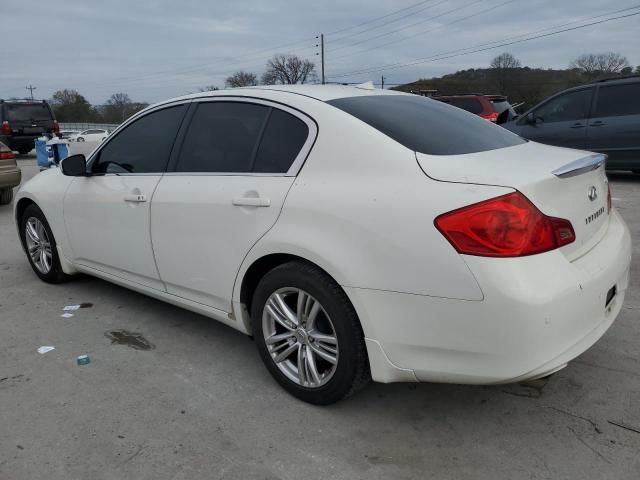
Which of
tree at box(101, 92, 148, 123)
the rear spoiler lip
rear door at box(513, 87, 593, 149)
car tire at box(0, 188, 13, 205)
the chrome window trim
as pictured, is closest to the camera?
the rear spoiler lip

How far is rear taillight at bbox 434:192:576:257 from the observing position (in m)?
2.10

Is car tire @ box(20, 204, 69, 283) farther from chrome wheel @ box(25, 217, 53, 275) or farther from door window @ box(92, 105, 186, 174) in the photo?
door window @ box(92, 105, 186, 174)

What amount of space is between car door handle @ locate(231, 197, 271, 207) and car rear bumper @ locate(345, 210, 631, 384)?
0.67 metres

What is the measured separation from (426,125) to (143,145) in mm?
1988

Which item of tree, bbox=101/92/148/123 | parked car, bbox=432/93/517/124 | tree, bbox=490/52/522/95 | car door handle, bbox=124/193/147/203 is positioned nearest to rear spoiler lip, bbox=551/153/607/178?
car door handle, bbox=124/193/147/203

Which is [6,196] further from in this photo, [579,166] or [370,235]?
[579,166]

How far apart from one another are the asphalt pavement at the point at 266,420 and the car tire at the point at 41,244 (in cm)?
111

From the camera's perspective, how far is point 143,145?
373 cm

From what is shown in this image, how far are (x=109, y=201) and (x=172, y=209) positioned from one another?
0.78 metres

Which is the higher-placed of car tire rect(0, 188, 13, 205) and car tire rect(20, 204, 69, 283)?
car tire rect(20, 204, 69, 283)

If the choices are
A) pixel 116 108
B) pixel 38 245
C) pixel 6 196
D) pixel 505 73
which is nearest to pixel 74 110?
pixel 116 108

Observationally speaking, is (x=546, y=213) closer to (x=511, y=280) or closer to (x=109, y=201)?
(x=511, y=280)

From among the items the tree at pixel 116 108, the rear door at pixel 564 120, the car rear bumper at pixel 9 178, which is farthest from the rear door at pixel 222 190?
the tree at pixel 116 108

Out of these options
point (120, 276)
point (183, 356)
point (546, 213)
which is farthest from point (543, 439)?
point (120, 276)
